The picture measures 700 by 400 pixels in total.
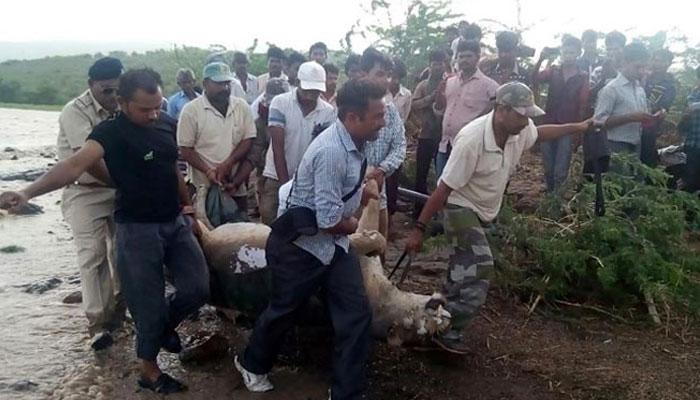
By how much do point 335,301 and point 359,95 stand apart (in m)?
1.17

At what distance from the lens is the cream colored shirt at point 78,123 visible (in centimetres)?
509

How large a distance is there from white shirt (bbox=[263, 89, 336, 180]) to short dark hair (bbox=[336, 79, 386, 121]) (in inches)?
80.0

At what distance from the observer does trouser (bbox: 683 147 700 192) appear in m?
7.87

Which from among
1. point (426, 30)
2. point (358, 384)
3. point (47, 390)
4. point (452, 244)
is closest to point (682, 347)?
point (452, 244)

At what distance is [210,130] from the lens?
6047mm

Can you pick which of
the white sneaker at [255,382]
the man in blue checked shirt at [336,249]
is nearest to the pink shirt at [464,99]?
the man in blue checked shirt at [336,249]

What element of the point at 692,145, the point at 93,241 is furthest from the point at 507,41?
the point at 93,241

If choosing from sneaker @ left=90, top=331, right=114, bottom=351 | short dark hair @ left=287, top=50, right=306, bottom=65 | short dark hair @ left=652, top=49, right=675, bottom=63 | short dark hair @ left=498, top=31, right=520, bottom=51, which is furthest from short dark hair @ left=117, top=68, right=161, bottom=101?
short dark hair @ left=652, top=49, right=675, bottom=63

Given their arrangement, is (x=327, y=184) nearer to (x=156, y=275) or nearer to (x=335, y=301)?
(x=335, y=301)

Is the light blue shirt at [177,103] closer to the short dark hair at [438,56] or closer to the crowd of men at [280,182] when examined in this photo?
the crowd of men at [280,182]

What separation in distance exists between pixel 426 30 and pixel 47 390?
27.4 feet

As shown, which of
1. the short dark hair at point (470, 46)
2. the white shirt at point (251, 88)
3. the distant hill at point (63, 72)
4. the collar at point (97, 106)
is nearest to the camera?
the collar at point (97, 106)

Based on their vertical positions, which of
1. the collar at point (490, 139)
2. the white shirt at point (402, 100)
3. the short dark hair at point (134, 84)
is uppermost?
the short dark hair at point (134, 84)

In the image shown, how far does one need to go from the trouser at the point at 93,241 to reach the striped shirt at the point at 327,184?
1852mm
